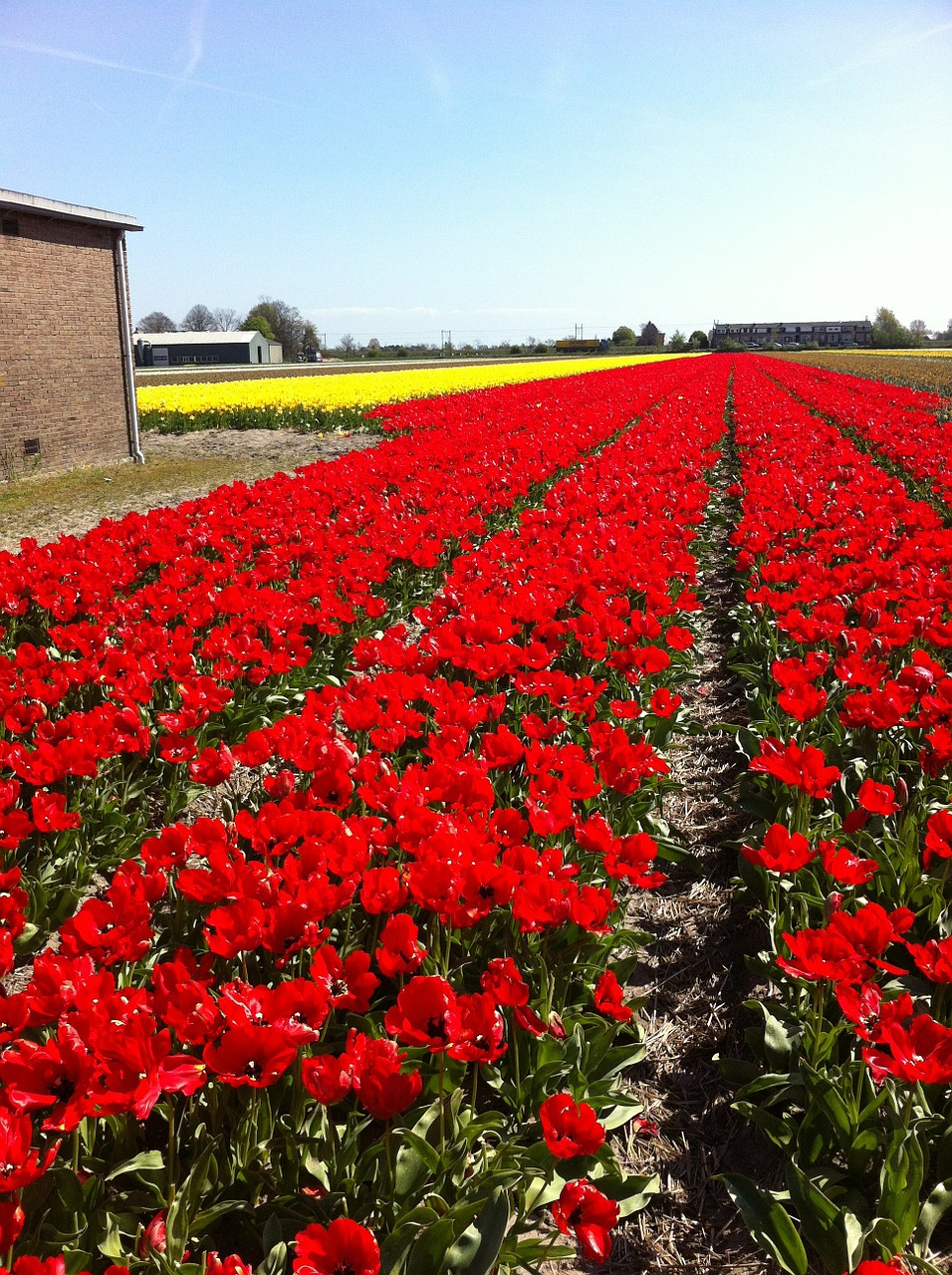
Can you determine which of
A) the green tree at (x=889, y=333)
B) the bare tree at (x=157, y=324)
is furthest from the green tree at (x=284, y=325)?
the green tree at (x=889, y=333)

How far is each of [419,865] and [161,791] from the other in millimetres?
2536

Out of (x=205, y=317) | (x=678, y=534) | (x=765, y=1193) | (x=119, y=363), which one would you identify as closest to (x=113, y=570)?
(x=678, y=534)

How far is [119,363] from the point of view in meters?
17.1

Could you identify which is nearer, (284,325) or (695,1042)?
(695,1042)

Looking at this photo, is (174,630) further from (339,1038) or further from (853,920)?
(853,920)

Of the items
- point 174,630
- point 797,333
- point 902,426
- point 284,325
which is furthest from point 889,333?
point 174,630

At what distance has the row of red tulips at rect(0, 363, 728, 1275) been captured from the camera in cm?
177

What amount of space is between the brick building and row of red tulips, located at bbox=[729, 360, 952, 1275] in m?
12.9

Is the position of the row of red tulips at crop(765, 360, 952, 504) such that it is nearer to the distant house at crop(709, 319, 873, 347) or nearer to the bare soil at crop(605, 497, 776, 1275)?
the bare soil at crop(605, 497, 776, 1275)

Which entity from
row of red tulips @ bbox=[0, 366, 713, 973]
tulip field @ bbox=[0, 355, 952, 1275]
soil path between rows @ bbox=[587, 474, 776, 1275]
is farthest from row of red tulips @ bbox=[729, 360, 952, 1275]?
row of red tulips @ bbox=[0, 366, 713, 973]

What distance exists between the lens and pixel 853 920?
2180 millimetres

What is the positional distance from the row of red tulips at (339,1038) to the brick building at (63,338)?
44.4 ft

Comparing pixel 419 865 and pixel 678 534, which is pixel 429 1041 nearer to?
pixel 419 865

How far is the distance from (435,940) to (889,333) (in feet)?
455
